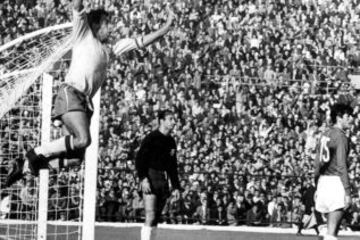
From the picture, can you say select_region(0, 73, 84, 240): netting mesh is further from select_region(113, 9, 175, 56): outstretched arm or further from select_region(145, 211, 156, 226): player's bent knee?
select_region(113, 9, 175, 56): outstretched arm

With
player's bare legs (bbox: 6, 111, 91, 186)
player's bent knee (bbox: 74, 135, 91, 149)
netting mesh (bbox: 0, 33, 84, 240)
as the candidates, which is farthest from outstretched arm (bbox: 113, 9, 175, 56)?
netting mesh (bbox: 0, 33, 84, 240)

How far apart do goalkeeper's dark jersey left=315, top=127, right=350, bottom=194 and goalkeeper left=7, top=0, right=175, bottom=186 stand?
3665mm

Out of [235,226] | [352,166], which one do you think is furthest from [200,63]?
[235,226]

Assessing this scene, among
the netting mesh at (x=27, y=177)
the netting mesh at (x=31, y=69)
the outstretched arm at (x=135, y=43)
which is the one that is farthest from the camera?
the netting mesh at (x=27, y=177)

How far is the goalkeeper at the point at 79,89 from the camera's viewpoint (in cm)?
1012

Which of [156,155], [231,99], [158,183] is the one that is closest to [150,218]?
[158,183]

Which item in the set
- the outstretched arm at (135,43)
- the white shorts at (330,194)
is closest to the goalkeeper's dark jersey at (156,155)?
the white shorts at (330,194)

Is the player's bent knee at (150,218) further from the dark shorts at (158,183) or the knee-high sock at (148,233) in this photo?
the dark shorts at (158,183)

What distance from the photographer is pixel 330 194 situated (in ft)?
41.5

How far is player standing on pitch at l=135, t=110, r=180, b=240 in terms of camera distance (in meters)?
12.7

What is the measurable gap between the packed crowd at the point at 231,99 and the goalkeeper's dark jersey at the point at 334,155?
7.75 meters

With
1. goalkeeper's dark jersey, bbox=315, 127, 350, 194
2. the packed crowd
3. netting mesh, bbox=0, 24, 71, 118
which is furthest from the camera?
the packed crowd

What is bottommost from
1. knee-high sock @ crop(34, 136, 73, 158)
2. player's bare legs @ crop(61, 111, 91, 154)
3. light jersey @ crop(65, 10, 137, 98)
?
knee-high sock @ crop(34, 136, 73, 158)

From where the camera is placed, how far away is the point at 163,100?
2659 centimetres
